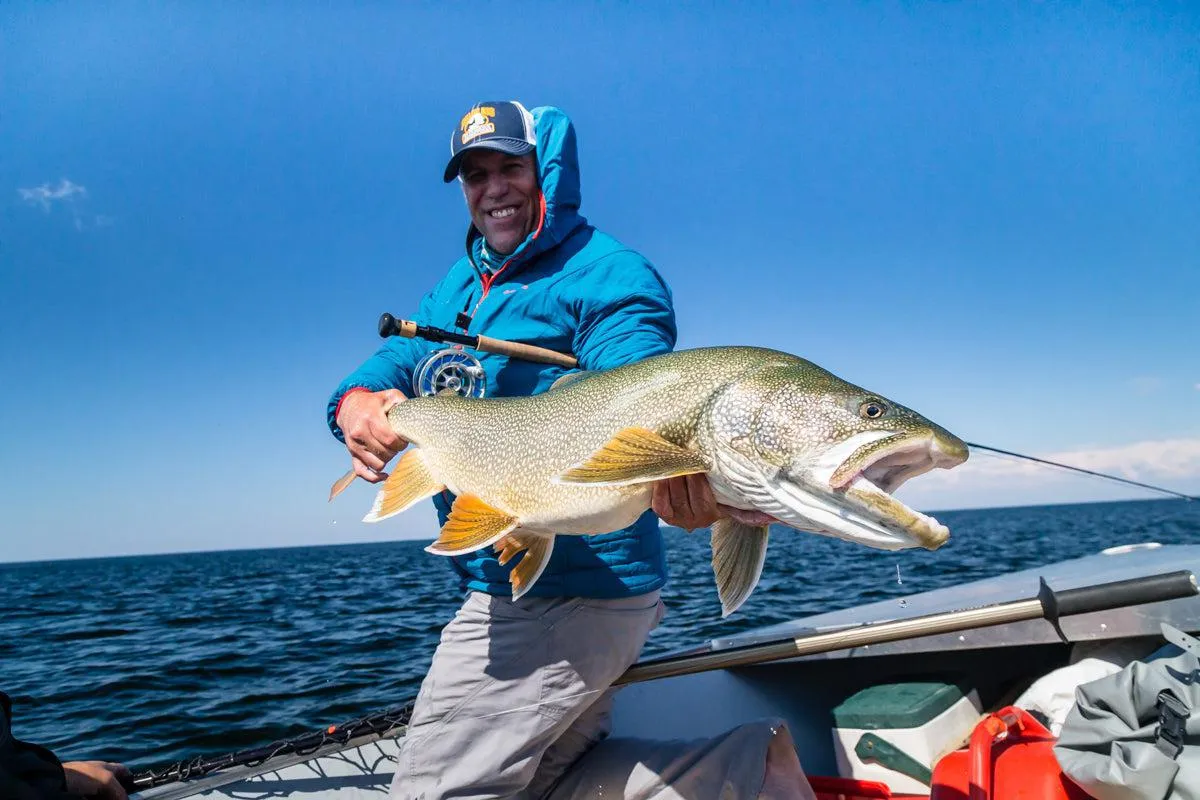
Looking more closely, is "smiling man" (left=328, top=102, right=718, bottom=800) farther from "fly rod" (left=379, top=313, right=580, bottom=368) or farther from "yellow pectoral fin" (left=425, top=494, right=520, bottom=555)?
"yellow pectoral fin" (left=425, top=494, right=520, bottom=555)

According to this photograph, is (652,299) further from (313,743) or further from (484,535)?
(313,743)

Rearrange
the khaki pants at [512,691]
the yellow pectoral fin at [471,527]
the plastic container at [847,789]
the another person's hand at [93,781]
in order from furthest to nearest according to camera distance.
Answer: the plastic container at [847,789] → the another person's hand at [93,781] → the khaki pants at [512,691] → the yellow pectoral fin at [471,527]

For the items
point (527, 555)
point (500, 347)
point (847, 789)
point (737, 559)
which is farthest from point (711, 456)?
point (847, 789)

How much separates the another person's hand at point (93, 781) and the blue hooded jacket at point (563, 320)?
76.0 inches

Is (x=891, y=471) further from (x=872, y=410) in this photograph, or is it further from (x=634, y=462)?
(x=634, y=462)

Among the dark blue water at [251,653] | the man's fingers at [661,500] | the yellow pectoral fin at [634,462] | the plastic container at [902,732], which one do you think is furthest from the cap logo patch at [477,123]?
the dark blue water at [251,653]

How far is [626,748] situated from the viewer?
3197 mm

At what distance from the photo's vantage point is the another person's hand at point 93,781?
3.19 metres

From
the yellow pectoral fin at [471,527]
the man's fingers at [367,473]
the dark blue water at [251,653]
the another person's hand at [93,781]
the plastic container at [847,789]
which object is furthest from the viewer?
the dark blue water at [251,653]

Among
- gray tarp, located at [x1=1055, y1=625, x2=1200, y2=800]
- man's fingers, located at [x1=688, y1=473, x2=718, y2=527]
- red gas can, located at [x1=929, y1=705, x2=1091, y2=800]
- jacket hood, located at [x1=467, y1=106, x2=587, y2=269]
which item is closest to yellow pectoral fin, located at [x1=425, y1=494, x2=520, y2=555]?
man's fingers, located at [x1=688, y1=473, x2=718, y2=527]

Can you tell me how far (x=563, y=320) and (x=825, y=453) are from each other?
4.50 ft

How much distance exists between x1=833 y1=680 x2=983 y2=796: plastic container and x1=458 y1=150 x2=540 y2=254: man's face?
3.22 metres

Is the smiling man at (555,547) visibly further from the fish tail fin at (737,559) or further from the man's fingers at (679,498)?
the fish tail fin at (737,559)

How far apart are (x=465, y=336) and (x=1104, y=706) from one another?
3.14 meters
